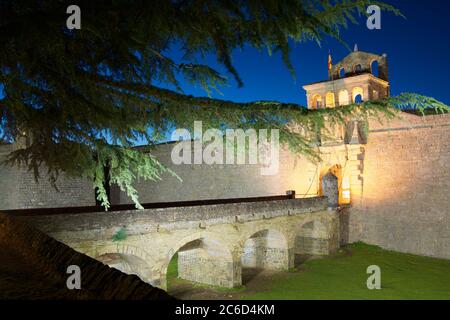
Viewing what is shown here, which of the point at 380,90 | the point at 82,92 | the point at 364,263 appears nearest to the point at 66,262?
the point at 82,92

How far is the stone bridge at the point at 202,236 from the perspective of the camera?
9.16m

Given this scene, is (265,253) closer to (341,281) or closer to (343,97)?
(341,281)

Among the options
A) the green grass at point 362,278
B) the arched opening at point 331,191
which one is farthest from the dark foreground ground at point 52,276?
the arched opening at point 331,191

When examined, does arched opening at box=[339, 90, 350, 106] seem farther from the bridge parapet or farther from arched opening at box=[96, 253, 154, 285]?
arched opening at box=[96, 253, 154, 285]

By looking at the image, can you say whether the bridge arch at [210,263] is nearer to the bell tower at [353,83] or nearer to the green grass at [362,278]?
the green grass at [362,278]

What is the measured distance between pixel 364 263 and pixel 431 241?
3.23 metres

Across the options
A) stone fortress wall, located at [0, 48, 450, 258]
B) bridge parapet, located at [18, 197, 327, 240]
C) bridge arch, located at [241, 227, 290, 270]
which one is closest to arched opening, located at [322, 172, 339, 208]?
stone fortress wall, located at [0, 48, 450, 258]

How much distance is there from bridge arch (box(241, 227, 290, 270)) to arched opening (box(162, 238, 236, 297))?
166 cm

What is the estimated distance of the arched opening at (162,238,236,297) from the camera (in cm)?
1316

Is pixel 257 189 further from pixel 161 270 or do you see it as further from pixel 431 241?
pixel 161 270

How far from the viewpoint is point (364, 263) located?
50.6 ft

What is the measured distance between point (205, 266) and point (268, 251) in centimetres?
313

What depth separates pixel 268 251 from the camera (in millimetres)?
15656

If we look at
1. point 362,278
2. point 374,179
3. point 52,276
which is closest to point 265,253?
point 362,278
